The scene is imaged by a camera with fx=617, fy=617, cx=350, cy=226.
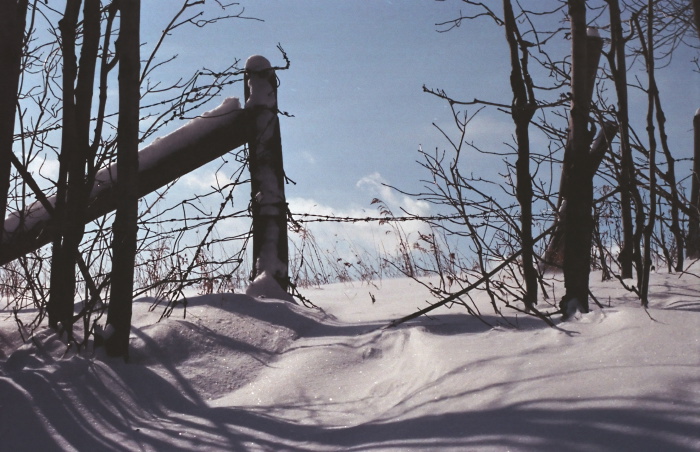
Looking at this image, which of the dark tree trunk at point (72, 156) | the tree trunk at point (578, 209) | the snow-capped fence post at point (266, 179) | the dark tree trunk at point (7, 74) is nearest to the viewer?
the dark tree trunk at point (7, 74)

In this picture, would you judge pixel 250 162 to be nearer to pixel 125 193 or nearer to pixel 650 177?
pixel 125 193

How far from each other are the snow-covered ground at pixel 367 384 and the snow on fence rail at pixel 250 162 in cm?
68

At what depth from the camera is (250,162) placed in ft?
13.8

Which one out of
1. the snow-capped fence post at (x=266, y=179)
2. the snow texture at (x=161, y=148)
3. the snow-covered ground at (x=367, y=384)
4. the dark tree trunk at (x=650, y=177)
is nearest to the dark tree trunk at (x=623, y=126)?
the dark tree trunk at (x=650, y=177)

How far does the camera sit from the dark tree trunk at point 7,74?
7.67 feet

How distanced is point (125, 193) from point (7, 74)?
627mm

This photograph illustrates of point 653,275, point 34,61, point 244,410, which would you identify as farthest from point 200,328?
point 653,275

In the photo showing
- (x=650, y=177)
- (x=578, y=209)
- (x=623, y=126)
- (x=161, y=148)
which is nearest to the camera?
(x=578, y=209)

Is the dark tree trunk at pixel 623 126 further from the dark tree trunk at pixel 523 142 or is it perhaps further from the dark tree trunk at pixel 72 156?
the dark tree trunk at pixel 72 156

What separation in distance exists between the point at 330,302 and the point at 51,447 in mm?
2498

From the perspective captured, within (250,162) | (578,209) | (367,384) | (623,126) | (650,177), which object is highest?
(250,162)

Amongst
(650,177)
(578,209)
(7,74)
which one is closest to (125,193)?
(7,74)

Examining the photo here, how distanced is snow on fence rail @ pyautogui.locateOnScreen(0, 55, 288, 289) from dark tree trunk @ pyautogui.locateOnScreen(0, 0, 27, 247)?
1059 millimetres

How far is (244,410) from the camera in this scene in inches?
84.4
